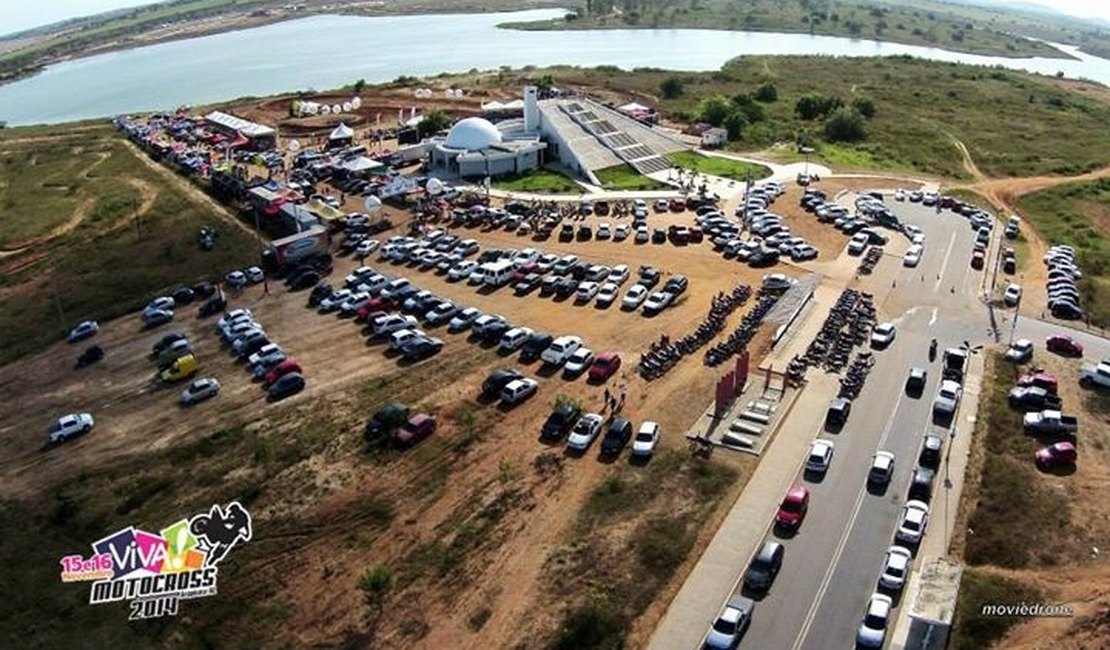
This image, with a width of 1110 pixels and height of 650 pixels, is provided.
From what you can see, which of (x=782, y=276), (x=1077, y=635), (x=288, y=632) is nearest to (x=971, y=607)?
(x=1077, y=635)

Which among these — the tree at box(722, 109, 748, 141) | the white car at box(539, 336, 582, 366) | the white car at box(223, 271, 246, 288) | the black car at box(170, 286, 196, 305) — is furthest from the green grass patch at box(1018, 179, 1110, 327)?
the black car at box(170, 286, 196, 305)

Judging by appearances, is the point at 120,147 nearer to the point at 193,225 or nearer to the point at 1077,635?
the point at 193,225

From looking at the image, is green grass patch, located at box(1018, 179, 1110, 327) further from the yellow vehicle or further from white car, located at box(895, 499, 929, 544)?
the yellow vehicle

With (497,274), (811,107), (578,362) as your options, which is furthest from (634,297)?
(811,107)

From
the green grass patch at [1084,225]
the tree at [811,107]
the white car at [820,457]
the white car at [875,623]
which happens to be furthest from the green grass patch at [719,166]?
the white car at [875,623]

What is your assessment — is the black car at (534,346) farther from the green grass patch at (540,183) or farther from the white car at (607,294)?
the green grass patch at (540,183)

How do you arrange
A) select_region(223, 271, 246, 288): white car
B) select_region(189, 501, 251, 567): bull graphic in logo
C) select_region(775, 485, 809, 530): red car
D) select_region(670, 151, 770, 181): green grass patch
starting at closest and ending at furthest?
select_region(775, 485, 809, 530): red car
select_region(189, 501, 251, 567): bull graphic in logo
select_region(223, 271, 246, 288): white car
select_region(670, 151, 770, 181): green grass patch

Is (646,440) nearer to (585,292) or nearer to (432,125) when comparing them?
(585,292)
